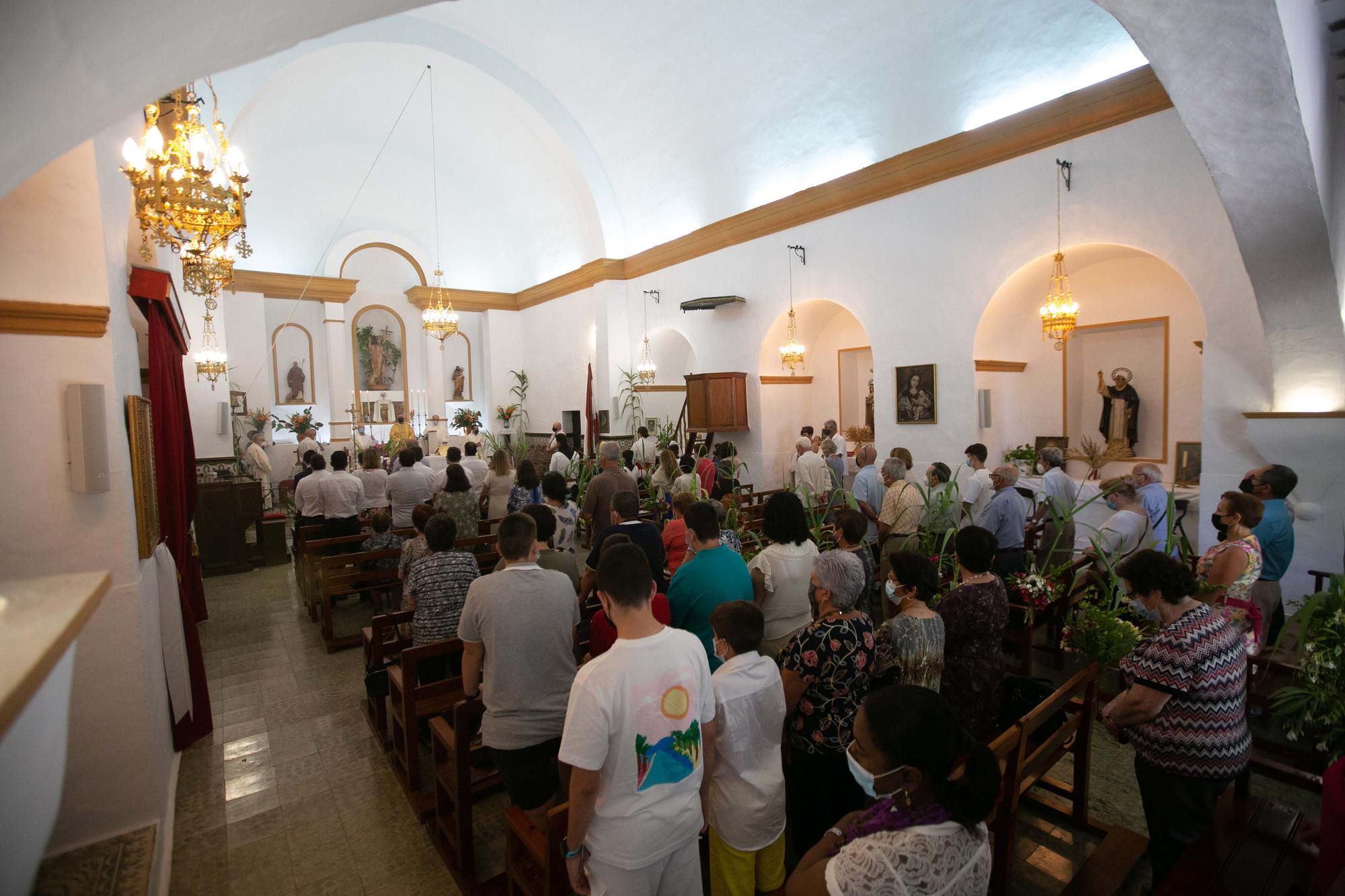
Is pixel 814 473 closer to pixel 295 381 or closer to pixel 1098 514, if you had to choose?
pixel 1098 514

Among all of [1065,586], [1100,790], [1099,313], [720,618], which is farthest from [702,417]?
[720,618]

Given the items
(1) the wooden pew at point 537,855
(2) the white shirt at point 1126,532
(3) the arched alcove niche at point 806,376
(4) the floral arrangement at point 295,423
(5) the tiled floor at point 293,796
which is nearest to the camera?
(1) the wooden pew at point 537,855

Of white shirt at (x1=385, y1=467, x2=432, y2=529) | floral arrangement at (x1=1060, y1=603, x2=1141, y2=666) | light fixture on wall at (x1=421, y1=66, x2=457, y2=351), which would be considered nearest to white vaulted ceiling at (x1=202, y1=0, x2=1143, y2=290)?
light fixture on wall at (x1=421, y1=66, x2=457, y2=351)

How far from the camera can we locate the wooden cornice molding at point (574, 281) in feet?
43.2

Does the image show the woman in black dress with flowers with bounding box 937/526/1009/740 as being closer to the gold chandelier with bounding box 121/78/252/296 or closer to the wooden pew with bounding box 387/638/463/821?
the wooden pew with bounding box 387/638/463/821

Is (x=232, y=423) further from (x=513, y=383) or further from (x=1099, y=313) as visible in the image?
(x=1099, y=313)

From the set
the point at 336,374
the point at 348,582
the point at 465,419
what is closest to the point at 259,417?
the point at 336,374

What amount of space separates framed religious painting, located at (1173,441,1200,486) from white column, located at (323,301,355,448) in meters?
15.2

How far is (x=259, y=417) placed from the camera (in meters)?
12.6

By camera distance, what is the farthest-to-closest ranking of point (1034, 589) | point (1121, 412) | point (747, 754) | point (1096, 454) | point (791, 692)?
point (1096, 454) → point (1121, 412) → point (1034, 589) → point (791, 692) → point (747, 754)

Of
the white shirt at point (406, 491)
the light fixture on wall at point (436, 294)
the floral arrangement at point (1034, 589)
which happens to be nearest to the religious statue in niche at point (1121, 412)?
the floral arrangement at point (1034, 589)

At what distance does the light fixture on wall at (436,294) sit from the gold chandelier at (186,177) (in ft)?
24.3

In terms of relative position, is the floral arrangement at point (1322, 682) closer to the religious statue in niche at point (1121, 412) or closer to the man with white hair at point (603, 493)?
the man with white hair at point (603, 493)

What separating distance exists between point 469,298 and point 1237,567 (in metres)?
15.9
